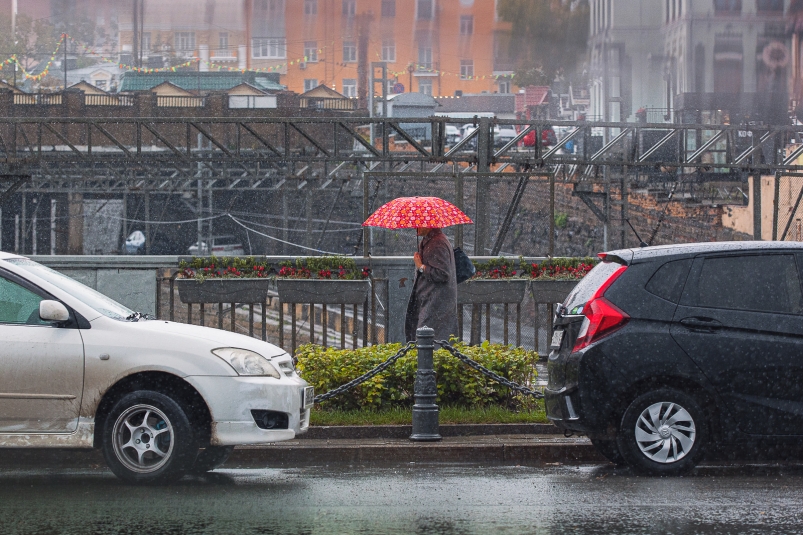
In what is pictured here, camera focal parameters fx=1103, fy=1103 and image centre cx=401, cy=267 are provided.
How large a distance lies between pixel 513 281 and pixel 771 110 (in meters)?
28.6

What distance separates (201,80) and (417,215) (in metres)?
48.8

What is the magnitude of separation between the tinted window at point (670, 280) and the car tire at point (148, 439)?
3336 mm

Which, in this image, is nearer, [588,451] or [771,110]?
[588,451]

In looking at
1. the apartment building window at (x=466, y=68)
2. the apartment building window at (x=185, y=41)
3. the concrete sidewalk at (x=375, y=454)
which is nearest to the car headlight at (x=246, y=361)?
the concrete sidewalk at (x=375, y=454)

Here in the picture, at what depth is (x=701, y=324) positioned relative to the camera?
7.59 m

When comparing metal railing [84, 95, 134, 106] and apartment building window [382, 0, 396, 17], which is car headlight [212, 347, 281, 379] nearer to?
metal railing [84, 95, 134, 106]

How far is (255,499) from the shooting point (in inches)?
276

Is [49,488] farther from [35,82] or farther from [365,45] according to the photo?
[35,82]

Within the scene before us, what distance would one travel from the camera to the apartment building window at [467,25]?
57.6 meters

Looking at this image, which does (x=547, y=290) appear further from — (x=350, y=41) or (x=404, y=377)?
(x=350, y=41)

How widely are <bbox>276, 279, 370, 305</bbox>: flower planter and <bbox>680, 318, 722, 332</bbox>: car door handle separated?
231 inches

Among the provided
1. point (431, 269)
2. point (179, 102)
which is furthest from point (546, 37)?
point (431, 269)

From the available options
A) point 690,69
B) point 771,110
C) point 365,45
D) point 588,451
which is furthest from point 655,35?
point 588,451

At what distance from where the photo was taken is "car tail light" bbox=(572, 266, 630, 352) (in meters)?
7.67
